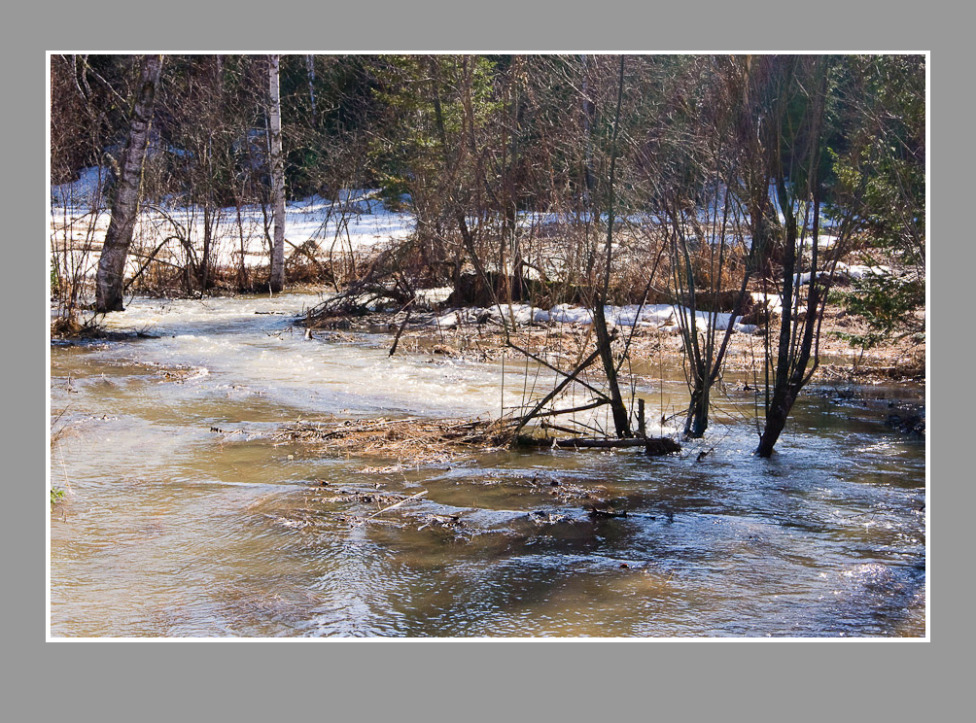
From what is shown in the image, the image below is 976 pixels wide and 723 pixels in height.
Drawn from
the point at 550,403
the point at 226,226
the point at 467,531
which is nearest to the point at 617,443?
the point at 550,403

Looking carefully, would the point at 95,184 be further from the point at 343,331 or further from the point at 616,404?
the point at 616,404

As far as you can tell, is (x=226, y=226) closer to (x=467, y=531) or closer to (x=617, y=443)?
(x=617, y=443)

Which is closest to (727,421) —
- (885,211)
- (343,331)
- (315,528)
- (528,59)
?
(885,211)

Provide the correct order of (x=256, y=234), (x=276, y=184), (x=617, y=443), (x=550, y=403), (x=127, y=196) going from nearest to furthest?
(x=617, y=443)
(x=550, y=403)
(x=127, y=196)
(x=276, y=184)
(x=256, y=234)

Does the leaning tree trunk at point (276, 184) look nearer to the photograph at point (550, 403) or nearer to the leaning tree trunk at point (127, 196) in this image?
the photograph at point (550, 403)

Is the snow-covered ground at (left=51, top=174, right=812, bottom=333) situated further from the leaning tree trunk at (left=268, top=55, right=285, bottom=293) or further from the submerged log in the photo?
the submerged log

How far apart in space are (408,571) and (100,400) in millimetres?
4454

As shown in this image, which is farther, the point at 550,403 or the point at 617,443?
the point at 550,403

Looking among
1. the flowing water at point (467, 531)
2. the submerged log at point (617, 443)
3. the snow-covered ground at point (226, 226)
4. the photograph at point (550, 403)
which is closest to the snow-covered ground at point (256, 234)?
the snow-covered ground at point (226, 226)

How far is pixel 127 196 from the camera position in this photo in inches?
464

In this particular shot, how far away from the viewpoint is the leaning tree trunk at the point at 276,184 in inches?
Result: 577

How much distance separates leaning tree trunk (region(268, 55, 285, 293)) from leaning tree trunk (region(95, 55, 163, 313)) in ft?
9.24

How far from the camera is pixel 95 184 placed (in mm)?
13672

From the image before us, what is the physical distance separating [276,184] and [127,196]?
3609 millimetres
